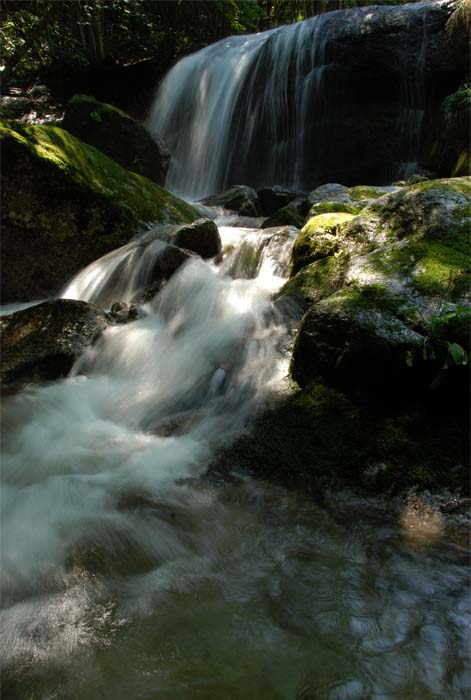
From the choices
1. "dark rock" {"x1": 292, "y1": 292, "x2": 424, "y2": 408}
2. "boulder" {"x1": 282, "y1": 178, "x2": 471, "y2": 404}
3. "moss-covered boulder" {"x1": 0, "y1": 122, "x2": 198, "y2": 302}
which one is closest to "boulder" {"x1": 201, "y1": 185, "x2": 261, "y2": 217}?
"moss-covered boulder" {"x1": 0, "y1": 122, "x2": 198, "y2": 302}

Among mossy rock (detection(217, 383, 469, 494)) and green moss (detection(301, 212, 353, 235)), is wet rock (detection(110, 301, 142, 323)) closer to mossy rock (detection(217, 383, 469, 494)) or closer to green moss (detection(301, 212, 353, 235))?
green moss (detection(301, 212, 353, 235))

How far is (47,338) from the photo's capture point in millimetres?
4598

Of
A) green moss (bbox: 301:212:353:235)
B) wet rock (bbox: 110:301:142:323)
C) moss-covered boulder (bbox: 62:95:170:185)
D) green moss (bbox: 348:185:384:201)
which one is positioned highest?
moss-covered boulder (bbox: 62:95:170:185)

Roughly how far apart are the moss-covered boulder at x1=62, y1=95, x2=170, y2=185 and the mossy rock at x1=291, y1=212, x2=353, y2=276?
6529mm

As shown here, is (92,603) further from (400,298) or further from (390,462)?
(400,298)

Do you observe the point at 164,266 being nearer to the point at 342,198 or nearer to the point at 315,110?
the point at 342,198

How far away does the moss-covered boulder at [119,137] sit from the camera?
989 centimetres

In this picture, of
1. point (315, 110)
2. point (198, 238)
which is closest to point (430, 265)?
point (198, 238)

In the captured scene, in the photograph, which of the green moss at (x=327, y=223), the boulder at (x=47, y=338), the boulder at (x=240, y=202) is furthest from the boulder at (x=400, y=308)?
the boulder at (x=240, y=202)

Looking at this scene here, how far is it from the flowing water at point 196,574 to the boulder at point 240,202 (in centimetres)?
631

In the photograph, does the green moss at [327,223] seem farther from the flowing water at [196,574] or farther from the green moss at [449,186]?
the flowing water at [196,574]

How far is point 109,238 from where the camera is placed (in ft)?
22.3

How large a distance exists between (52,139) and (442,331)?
6.43 metres

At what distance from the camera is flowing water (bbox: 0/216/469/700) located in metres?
1.58
